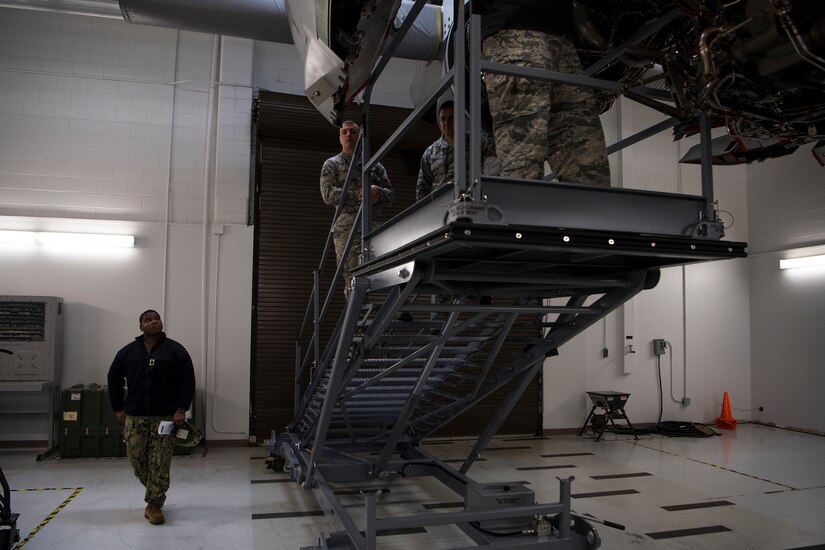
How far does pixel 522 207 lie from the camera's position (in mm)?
2426

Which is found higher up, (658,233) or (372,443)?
(658,233)

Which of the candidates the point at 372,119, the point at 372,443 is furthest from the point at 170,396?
the point at 372,119

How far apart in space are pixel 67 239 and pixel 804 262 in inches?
441

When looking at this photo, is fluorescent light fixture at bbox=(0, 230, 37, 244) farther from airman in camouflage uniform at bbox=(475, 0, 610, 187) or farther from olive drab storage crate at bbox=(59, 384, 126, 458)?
airman in camouflage uniform at bbox=(475, 0, 610, 187)

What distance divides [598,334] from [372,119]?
16.8 ft

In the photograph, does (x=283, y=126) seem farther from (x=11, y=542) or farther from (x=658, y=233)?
(x=658, y=233)

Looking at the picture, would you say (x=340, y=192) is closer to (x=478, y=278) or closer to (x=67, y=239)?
(x=478, y=278)

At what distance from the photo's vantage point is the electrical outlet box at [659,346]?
32.5ft

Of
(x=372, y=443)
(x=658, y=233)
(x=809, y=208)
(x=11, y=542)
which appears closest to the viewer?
(x=658, y=233)

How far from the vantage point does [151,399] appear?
5211 millimetres

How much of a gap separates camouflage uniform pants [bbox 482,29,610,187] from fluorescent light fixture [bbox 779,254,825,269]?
824 centimetres

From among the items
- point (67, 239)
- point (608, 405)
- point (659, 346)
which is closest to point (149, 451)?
point (67, 239)

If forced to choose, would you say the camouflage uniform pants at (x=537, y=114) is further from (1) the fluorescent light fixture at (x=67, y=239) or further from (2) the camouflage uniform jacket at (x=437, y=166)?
(1) the fluorescent light fixture at (x=67, y=239)

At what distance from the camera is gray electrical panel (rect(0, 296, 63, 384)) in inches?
284
